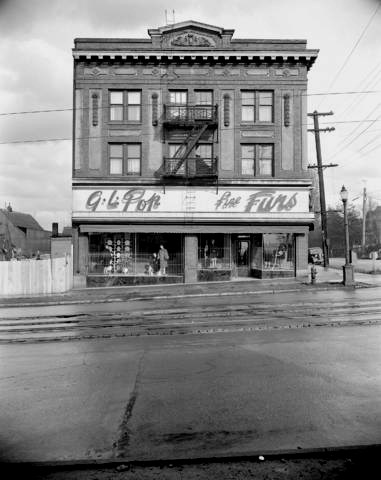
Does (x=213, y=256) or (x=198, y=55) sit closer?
(x=198, y=55)

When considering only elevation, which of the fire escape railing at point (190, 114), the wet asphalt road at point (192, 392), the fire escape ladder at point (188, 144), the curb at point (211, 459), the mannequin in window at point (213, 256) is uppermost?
the fire escape railing at point (190, 114)

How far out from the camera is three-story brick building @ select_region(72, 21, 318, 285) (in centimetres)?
2489

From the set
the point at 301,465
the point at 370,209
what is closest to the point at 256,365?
the point at 301,465

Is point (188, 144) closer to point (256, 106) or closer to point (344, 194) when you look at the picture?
point (256, 106)

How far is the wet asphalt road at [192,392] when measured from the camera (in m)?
4.33

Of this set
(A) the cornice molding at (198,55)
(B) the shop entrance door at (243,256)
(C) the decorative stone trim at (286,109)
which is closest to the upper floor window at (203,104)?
(A) the cornice molding at (198,55)

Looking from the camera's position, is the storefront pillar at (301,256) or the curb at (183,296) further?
the storefront pillar at (301,256)

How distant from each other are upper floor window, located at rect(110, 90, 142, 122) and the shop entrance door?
8.94 m

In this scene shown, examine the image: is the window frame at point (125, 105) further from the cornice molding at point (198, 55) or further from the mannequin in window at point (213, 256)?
the mannequin in window at point (213, 256)

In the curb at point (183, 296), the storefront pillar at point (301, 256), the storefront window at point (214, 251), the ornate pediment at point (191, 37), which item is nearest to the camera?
the curb at point (183, 296)

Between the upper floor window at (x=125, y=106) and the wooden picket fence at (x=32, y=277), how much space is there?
8.67 m

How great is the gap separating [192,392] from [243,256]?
68.9 feet

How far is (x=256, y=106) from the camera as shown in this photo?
83.6 ft

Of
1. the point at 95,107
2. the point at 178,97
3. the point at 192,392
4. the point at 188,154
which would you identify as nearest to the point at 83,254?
the point at 188,154
